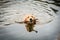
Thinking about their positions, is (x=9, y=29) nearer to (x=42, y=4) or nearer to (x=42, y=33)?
(x=42, y=33)

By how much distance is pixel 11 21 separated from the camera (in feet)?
5.80

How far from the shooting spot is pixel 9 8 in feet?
6.14

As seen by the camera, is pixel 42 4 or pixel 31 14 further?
pixel 42 4

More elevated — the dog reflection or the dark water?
the dog reflection

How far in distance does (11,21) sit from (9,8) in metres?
0.19

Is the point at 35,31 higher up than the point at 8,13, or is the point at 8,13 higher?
the point at 8,13

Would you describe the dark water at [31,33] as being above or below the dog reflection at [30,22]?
below

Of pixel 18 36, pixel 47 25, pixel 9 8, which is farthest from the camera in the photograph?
pixel 9 8

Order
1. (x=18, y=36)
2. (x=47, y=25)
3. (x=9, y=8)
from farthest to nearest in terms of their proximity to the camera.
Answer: (x=9, y=8)
(x=47, y=25)
(x=18, y=36)

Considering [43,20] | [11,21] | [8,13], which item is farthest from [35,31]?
[8,13]

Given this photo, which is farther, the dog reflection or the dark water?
the dog reflection

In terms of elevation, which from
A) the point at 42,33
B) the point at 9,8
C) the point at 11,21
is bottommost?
the point at 42,33

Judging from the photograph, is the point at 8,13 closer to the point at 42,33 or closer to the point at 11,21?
the point at 11,21

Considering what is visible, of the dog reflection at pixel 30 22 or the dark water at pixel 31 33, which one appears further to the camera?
the dog reflection at pixel 30 22
